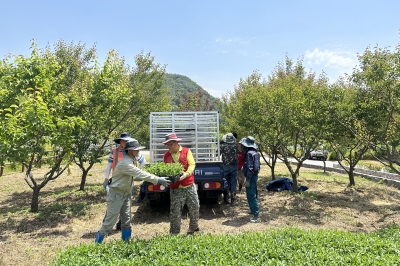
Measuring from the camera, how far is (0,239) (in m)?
5.86

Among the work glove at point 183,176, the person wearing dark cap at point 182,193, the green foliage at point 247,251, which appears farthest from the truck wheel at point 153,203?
the green foliage at point 247,251

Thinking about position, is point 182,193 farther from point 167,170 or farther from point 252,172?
point 252,172

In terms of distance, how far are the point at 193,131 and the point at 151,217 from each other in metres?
2.51

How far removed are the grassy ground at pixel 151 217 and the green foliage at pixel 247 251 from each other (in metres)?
1.40

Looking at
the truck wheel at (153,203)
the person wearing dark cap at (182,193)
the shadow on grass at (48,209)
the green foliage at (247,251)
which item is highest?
the person wearing dark cap at (182,193)

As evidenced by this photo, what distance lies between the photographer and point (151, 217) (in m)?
7.34

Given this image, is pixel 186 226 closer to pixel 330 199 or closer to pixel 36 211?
pixel 36 211

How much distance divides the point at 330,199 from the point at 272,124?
2957 mm

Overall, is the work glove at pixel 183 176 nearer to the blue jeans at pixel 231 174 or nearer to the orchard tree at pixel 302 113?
the blue jeans at pixel 231 174

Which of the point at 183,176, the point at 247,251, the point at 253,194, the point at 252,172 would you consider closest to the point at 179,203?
the point at 183,176

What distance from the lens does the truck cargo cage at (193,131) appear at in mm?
8148

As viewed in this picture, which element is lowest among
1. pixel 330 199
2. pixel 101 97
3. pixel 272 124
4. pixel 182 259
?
pixel 330 199

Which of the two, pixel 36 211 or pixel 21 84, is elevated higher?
pixel 21 84

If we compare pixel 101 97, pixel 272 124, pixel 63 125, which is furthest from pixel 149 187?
pixel 272 124
